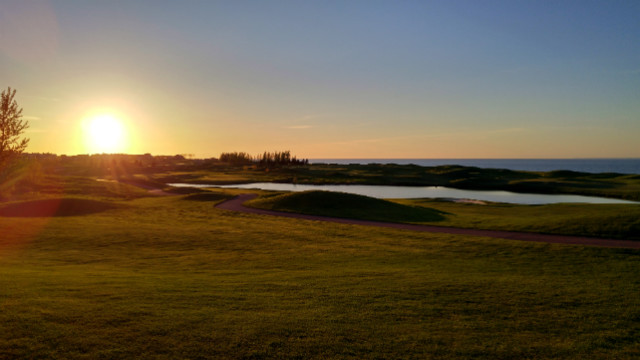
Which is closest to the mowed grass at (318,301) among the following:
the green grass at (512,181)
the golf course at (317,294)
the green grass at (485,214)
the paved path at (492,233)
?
the golf course at (317,294)

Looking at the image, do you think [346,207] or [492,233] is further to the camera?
[346,207]

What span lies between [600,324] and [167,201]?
55.3m

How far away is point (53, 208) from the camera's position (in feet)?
147

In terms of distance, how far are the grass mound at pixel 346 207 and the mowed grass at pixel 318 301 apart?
15243mm

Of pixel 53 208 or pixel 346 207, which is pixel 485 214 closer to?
pixel 346 207

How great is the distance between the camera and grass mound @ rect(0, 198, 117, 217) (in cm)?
4242

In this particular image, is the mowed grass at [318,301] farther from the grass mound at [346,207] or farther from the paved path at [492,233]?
the grass mound at [346,207]

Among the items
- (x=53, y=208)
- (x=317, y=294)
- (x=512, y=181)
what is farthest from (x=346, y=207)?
(x=512, y=181)

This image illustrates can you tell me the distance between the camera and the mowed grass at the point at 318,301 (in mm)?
9320

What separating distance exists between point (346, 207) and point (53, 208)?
35.2 metres

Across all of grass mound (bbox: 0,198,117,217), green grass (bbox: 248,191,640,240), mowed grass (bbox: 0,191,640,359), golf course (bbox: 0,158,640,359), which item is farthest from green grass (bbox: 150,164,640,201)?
mowed grass (bbox: 0,191,640,359)

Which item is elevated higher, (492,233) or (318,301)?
(318,301)

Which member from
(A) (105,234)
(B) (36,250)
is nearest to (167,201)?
(A) (105,234)

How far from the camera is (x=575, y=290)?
14594 mm
